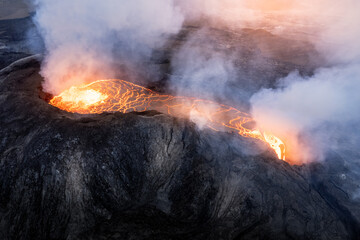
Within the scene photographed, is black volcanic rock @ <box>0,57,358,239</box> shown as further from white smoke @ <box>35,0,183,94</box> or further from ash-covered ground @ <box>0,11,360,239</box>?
white smoke @ <box>35,0,183,94</box>

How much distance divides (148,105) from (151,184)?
5.80 meters

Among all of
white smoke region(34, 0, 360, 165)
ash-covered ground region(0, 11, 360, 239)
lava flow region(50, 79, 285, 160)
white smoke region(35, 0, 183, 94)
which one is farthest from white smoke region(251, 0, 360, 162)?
white smoke region(35, 0, 183, 94)

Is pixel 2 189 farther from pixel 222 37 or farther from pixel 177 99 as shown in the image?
pixel 222 37

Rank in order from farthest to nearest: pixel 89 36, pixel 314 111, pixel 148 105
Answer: pixel 89 36 < pixel 148 105 < pixel 314 111

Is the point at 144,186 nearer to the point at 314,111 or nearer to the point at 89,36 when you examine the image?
the point at 314,111

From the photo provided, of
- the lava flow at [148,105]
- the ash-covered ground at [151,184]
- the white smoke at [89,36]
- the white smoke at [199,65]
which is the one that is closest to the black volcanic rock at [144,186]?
the ash-covered ground at [151,184]

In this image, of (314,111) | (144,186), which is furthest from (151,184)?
(314,111)

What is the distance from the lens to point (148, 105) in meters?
12.7

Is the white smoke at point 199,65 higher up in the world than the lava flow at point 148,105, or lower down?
higher up

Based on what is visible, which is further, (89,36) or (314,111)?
(89,36)

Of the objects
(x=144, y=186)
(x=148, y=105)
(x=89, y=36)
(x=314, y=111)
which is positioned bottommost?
(x=144, y=186)

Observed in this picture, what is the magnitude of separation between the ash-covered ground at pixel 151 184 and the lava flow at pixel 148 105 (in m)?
2.08

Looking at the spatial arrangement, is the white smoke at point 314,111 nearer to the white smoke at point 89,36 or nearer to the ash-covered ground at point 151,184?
the ash-covered ground at point 151,184

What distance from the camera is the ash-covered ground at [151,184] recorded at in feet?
23.1
